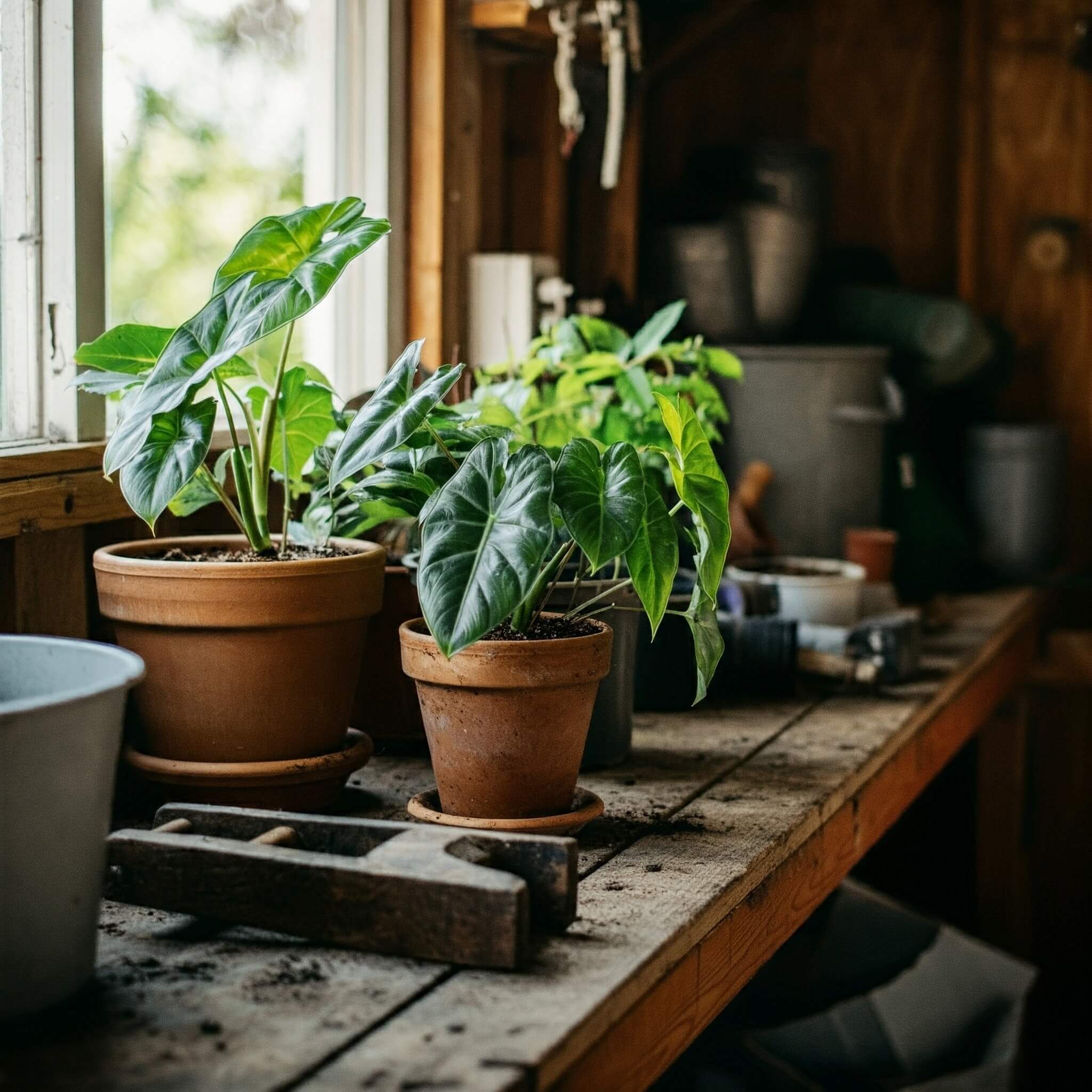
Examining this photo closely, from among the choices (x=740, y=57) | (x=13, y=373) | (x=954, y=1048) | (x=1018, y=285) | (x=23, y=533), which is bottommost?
(x=954, y=1048)

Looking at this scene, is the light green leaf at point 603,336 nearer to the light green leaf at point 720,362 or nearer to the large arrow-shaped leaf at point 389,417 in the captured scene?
the light green leaf at point 720,362

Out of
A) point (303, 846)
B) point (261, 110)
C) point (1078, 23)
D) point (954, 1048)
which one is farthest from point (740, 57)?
point (303, 846)

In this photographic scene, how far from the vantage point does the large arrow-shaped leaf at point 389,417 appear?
3.89ft

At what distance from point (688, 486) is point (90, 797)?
22.8 inches

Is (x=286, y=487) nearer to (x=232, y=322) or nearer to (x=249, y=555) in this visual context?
(x=249, y=555)

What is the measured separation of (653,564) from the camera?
1.22 meters

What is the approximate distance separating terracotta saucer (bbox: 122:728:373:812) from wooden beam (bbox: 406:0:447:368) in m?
1.10

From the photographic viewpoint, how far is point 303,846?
1.16 metres

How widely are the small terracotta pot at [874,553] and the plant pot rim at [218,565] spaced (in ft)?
4.49

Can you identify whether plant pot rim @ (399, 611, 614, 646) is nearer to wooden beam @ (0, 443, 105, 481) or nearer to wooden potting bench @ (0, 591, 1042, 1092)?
wooden potting bench @ (0, 591, 1042, 1092)

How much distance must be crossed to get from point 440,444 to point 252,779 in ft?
1.20

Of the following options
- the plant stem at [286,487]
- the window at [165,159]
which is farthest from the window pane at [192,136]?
the plant stem at [286,487]

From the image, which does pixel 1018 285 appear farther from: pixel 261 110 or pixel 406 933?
pixel 406 933

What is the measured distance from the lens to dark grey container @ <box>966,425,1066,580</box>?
126 inches
